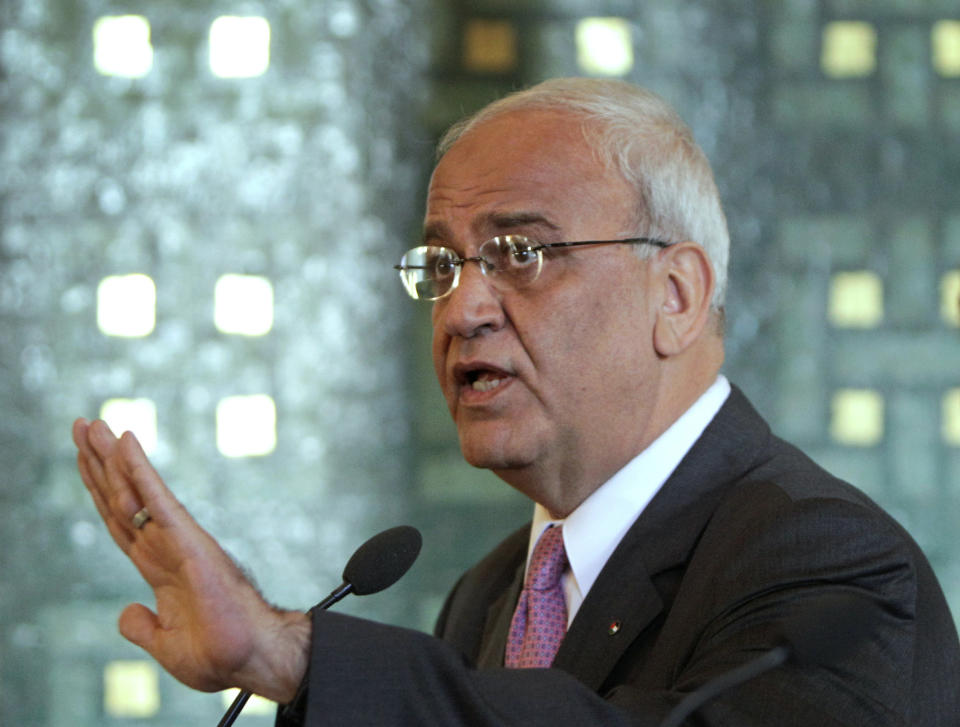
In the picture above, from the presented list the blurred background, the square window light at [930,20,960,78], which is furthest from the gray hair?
the square window light at [930,20,960,78]

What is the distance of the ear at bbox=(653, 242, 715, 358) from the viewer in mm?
1994

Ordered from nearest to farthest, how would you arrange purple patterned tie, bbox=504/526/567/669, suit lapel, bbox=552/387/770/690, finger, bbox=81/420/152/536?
finger, bbox=81/420/152/536, suit lapel, bbox=552/387/770/690, purple patterned tie, bbox=504/526/567/669

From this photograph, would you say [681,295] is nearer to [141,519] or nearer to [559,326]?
[559,326]

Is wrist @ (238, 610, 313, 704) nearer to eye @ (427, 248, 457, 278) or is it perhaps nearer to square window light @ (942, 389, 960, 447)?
eye @ (427, 248, 457, 278)

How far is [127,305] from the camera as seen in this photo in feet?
11.2

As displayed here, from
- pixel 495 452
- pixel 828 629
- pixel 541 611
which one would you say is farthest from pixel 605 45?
pixel 828 629

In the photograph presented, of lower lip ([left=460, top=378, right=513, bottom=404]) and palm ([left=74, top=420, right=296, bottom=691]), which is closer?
palm ([left=74, top=420, right=296, bottom=691])

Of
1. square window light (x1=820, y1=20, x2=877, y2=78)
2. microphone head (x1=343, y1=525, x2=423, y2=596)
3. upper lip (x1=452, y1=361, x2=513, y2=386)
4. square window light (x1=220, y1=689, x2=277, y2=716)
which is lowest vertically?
square window light (x1=220, y1=689, x2=277, y2=716)

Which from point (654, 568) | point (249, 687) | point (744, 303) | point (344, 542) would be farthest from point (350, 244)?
point (249, 687)

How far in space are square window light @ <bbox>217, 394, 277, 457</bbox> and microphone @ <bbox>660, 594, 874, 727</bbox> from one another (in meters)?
2.39

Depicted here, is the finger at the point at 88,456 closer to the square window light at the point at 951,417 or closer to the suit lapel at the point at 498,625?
the suit lapel at the point at 498,625

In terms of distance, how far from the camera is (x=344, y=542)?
3.37m

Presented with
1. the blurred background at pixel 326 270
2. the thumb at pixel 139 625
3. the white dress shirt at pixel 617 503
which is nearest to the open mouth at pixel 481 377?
the white dress shirt at pixel 617 503

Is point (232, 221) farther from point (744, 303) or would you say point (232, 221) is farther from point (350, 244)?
point (744, 303)
